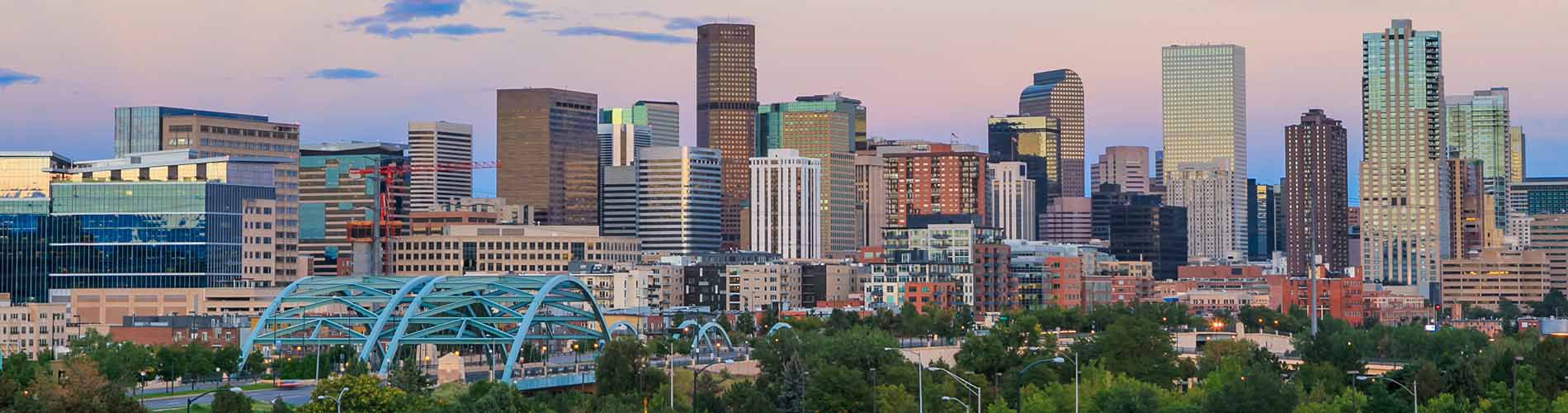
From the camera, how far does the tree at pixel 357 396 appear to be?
436 feet

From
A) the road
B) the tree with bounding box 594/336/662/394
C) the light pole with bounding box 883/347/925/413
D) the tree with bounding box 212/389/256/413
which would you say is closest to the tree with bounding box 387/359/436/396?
the road

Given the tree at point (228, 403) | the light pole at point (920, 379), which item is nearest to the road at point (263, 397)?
the tree at point (228, 403)

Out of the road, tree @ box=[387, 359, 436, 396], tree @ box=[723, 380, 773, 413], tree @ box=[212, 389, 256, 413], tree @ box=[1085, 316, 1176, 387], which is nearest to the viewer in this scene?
tree @ box=[212, 389, 256, 413]

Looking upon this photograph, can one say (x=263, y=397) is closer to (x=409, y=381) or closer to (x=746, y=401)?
(x=409, y=381)

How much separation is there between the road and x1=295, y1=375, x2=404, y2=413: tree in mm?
13500

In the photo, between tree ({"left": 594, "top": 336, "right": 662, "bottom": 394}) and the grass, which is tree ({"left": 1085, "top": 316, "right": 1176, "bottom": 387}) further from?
A: the grass

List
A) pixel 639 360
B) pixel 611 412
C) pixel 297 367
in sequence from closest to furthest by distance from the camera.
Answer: pixel 611 412 → pixel 639 360 → pixel 297 367

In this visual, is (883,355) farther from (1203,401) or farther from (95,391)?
(95,391)

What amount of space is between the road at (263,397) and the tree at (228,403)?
18.6m

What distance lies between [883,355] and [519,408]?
47.3 metres

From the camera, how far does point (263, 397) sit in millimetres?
166000

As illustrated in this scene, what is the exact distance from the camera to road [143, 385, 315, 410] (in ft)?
511

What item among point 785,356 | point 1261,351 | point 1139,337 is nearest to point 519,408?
point 785,356

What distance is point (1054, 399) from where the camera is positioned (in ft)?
453
